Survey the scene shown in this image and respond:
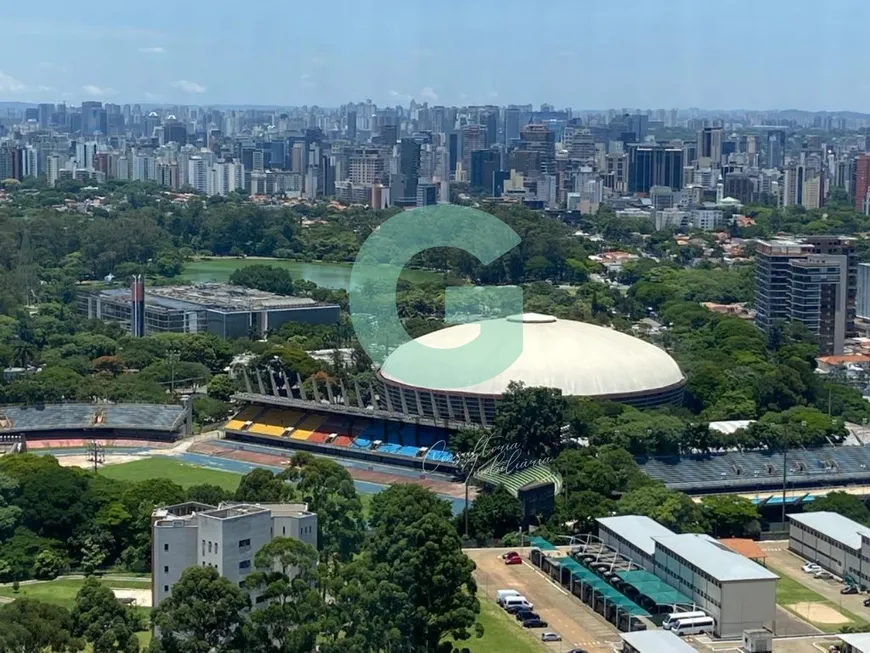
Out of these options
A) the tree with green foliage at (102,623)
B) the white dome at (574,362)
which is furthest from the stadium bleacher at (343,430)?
the tree with green foliage at (102,623)

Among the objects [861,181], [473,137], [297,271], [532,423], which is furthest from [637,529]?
[473,137]

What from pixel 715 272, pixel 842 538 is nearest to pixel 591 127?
pixel 715 272

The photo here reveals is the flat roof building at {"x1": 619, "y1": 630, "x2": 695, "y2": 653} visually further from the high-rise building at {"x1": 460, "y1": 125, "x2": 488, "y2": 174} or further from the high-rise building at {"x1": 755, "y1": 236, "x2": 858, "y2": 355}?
the high-rise building at {"x1": 460, "y1": 125, "x2": 488, "y2": 174}

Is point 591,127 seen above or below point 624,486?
above

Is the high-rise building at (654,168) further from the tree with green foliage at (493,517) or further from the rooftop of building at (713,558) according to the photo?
the rooftop of building at (713,558)

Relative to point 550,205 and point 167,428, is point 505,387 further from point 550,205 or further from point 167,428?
point 550,205

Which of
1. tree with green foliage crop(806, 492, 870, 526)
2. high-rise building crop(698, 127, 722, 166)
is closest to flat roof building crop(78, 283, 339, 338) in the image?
tree with green foliage crop(806, 492, 870, 526)
